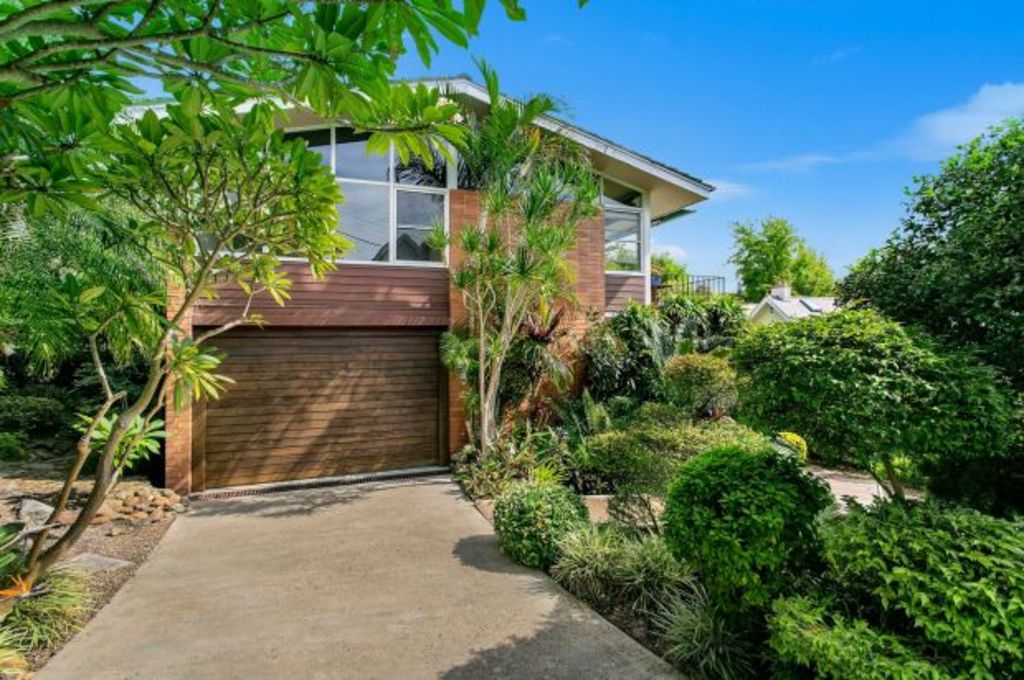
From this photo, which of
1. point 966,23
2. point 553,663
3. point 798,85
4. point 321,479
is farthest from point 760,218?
point 553,663

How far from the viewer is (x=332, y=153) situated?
8648 mm

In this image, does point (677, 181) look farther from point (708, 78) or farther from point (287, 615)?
point (287, 615)

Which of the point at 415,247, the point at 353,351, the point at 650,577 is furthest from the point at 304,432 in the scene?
the point at 650,577

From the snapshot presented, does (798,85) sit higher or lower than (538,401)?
higher

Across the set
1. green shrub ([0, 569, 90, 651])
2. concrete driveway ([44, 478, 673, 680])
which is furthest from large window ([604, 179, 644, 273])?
green shrub ([0, 569, 90, 651])

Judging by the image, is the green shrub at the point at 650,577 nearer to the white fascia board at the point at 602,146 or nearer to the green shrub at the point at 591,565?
the green shrub at the point at 591,565

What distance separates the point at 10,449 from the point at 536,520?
8825mm

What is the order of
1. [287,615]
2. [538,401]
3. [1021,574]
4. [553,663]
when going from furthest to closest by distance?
[538,401] < [287,615] < [553,663] < [1021,574]

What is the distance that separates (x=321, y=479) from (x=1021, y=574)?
838cm

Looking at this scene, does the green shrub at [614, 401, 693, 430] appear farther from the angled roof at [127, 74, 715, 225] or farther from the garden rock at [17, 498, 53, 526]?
the garden rock at [17, 498, 53, 526]

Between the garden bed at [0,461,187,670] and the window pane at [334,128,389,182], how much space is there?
18.5 ft

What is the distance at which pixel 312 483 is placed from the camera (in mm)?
8391

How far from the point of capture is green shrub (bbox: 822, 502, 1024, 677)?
7.69 ft

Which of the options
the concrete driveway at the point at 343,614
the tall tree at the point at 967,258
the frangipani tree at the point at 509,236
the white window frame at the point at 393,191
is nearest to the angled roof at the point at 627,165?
the frangipani tree at the point at 509,236
